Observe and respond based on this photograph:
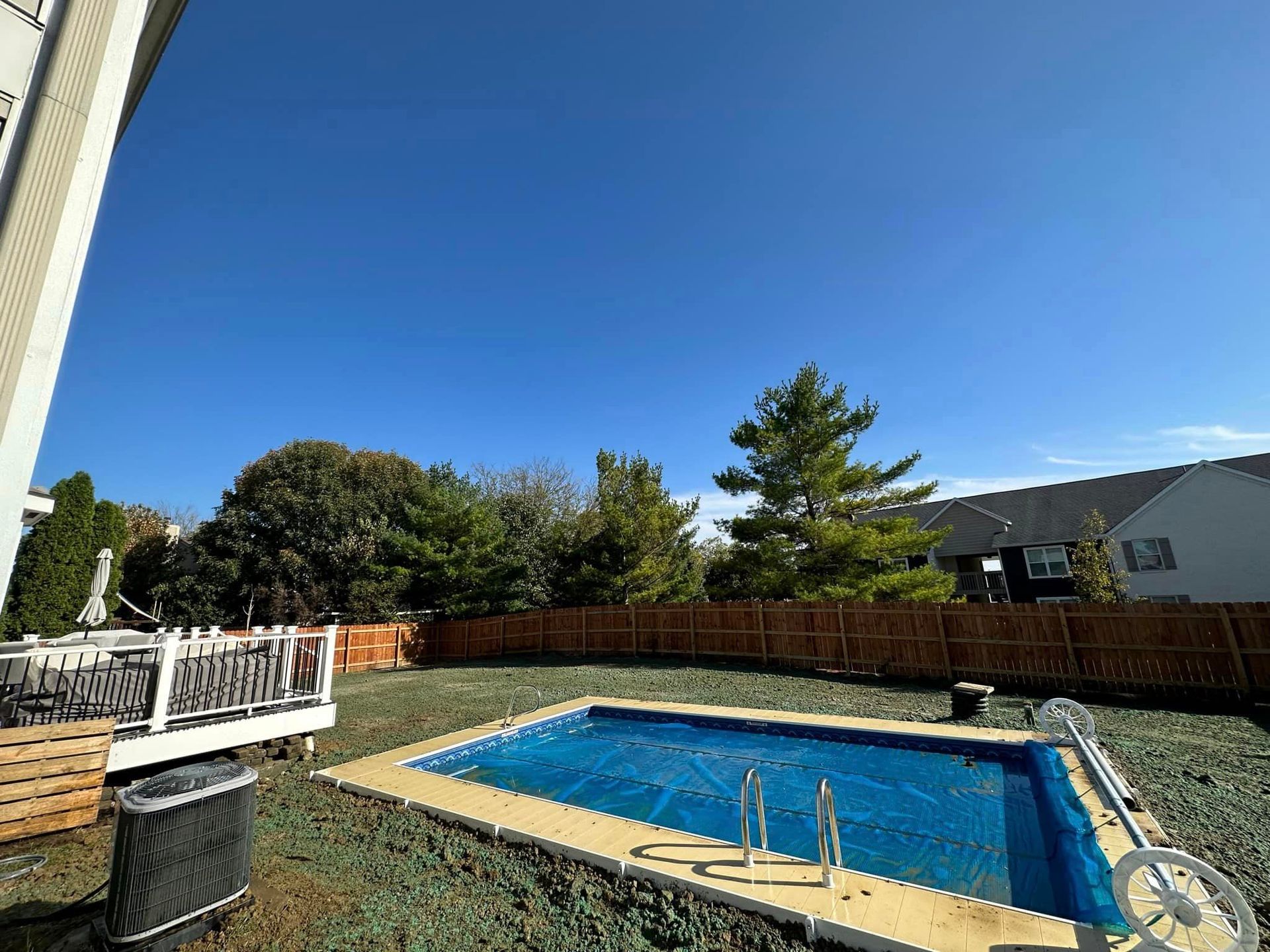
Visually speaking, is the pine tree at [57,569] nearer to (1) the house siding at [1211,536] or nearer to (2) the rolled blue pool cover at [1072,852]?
(2) the rolled blue pool cover at [1072,852]

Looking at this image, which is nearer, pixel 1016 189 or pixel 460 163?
pixel 1016 189

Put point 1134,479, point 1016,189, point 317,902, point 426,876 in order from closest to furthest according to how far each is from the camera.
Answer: point 317,902 → point 426,876 → point 1016,189 → point 1134,479

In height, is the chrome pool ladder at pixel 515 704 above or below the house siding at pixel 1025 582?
below

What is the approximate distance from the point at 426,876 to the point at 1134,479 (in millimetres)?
31628

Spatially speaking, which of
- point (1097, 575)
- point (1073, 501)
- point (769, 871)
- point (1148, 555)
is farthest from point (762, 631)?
point (1073, 501)

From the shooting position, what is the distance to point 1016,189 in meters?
9.41

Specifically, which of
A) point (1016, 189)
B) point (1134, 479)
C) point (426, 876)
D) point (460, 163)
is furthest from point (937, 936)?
point (1134, 479)

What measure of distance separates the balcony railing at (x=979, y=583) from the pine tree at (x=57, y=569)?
35.3 meters

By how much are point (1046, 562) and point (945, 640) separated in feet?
54.2

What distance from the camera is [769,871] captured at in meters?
3.63

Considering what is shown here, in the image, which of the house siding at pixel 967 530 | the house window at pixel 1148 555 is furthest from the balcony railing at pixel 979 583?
the house window at pixel 1148 555

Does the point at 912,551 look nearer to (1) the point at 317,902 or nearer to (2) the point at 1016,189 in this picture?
(2) the point at 1016,189

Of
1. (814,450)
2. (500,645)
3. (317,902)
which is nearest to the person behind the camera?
(317,902)

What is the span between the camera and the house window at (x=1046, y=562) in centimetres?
2267
